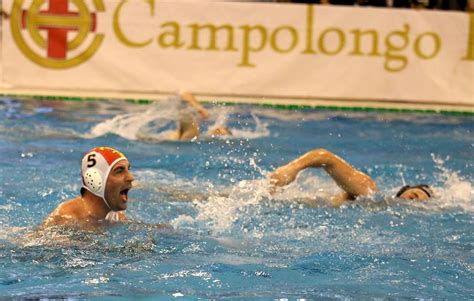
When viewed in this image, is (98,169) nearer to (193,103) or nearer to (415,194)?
(415,194)

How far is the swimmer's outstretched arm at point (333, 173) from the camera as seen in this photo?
6395mm

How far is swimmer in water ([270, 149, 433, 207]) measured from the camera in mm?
6398

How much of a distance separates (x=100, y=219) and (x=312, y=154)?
1.60m

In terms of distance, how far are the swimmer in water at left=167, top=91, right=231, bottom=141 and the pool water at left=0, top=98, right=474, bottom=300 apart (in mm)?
116

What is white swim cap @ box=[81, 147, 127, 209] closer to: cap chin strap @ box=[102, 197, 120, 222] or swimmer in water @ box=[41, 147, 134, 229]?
swimmer in water @ box=[41, 147, 134, 229]

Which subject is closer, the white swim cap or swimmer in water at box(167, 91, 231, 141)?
the white swim cap

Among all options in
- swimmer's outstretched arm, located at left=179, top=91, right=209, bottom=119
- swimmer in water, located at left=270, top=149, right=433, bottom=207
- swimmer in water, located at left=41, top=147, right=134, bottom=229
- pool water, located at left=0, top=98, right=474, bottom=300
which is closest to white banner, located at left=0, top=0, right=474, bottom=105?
pool water, located at left=0, top=98, right=474, bottom=300

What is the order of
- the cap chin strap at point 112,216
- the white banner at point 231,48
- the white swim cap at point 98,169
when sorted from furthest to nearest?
the white banner at point 231,48
the cap chin strap at point 112,216
the white swim cap at point 98,169

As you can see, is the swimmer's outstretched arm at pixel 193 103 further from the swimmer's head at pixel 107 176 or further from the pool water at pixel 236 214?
the swimmer's head at pixel 107 176

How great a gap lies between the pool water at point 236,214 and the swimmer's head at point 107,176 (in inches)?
8.7

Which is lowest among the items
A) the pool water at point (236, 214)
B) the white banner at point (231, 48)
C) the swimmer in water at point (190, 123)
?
the pool water at point (236, 214)

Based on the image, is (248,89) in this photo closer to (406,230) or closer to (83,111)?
(83,111)

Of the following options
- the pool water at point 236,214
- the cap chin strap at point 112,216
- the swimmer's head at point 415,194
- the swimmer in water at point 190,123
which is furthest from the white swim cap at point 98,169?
the swimmer in water at point 190,123

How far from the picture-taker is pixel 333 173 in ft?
21.7
